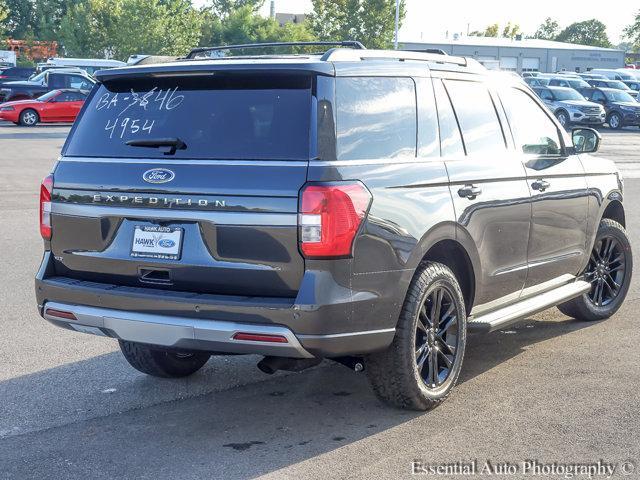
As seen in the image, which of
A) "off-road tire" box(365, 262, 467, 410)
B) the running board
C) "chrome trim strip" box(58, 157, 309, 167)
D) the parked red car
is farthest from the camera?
the parked red car

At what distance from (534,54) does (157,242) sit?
93.8m

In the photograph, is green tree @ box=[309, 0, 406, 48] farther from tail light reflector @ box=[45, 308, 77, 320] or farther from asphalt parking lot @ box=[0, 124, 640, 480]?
tail light reflector @ box=[45, 308, 77, 320]

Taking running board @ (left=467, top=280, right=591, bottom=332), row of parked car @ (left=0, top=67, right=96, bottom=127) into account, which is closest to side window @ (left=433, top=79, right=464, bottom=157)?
running board @ (left=467, top=280, right=591, bottom=332)

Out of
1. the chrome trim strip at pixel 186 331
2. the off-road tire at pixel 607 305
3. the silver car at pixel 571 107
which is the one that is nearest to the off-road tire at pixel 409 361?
the chrome trim strip at pixel 186 331

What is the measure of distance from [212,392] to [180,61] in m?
1.92

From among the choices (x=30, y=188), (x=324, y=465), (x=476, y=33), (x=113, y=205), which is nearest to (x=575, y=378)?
(x=324, y=465)

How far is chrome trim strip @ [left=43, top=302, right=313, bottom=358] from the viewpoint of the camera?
15.2ft

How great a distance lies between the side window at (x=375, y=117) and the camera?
490 centimetres

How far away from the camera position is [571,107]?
4078 centimetres

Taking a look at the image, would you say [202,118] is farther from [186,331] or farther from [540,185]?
[540,185]

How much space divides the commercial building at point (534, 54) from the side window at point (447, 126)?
8165cm

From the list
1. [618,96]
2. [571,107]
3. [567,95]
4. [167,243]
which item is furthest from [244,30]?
[167,243]

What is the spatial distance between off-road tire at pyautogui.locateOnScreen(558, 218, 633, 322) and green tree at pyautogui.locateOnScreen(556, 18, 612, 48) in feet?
469

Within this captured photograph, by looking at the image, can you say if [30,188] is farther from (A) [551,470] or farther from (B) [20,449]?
(A) [551,470]
